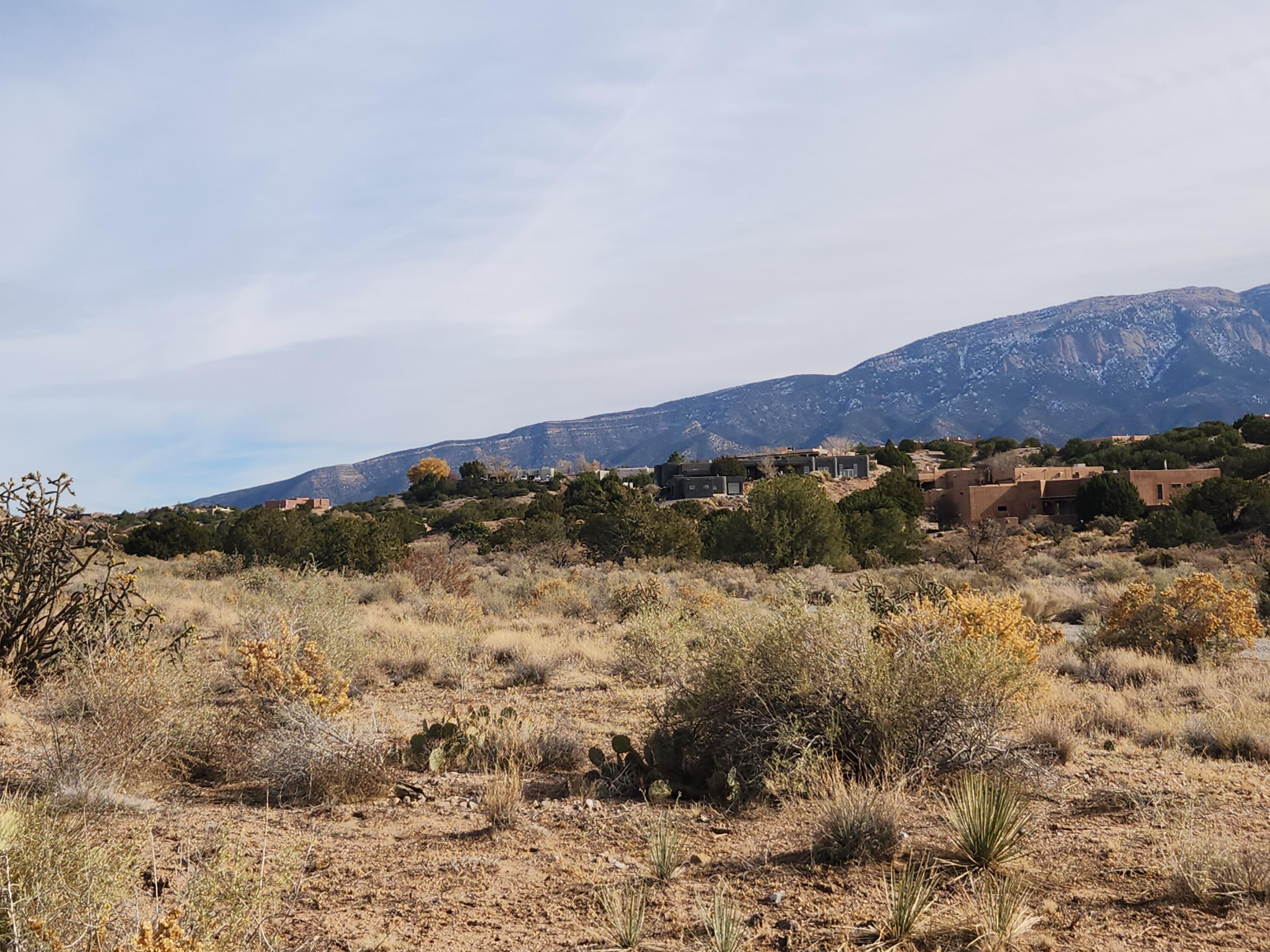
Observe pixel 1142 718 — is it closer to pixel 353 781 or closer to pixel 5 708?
pixel 353 781

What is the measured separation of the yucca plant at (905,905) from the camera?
12.9 ft

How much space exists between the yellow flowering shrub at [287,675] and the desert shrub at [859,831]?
13.2 feet

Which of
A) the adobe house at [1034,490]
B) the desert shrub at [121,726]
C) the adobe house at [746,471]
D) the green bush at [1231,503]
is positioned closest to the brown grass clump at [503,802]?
the desert shrub at [121,726]

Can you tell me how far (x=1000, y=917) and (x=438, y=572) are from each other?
17654 millimetres

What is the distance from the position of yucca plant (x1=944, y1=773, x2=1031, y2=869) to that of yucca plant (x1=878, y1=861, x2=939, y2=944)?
0.34 metres

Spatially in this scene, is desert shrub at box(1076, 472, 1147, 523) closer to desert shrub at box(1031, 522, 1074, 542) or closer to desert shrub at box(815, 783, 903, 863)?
desert shrub at box(1031, 522, 1074, 542)

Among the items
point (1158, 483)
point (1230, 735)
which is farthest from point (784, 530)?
A: point (1158, 483)

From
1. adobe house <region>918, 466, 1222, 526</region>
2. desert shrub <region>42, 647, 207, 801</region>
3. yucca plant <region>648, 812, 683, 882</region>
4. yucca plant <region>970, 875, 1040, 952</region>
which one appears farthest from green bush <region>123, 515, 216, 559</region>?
adobe house <region>918, 466, 1222, 526</region>

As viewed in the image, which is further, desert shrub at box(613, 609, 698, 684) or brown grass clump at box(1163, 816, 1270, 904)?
desert shrub at box(613, 609, 698, 684)

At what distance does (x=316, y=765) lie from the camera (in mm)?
6270

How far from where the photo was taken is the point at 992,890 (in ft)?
14.3

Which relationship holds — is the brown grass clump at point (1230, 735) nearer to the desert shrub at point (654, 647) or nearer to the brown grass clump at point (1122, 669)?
the brown grass clump at point (1122, 669)

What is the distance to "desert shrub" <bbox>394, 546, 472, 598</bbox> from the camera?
1953 cm

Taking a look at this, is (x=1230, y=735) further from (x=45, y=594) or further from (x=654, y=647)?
(x=45, y=594)
